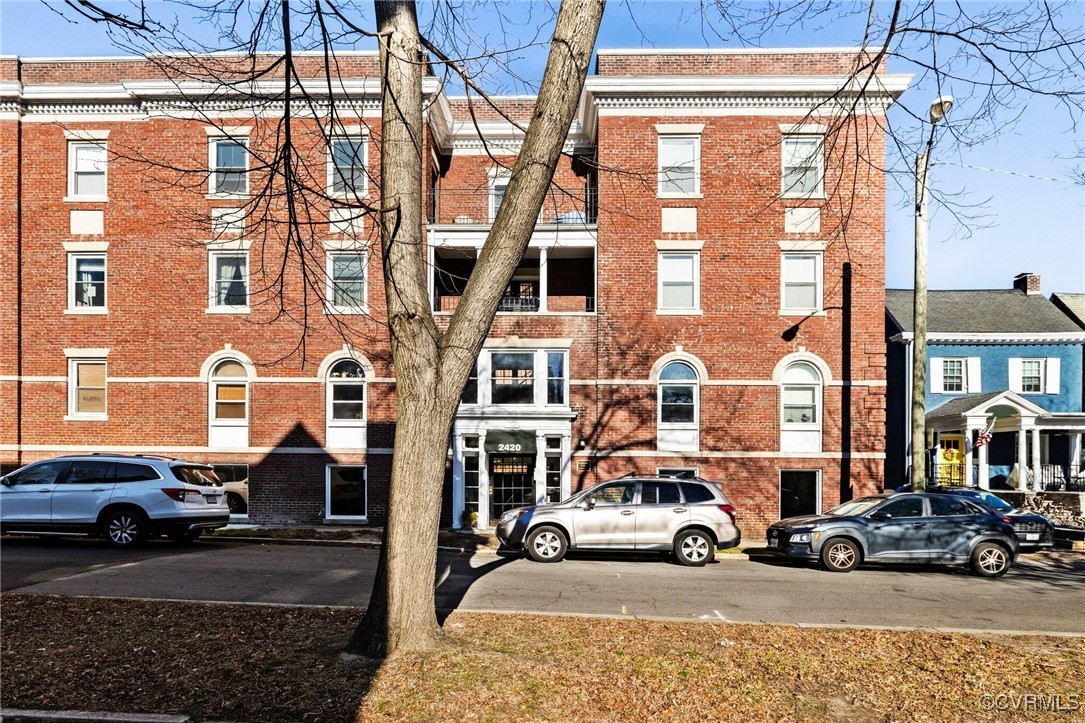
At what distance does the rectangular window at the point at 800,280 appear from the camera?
20.1m

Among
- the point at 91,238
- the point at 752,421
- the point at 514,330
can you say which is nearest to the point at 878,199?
the point at 752,421

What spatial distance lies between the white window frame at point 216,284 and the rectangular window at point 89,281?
116 inches

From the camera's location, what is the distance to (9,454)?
66.2 feet

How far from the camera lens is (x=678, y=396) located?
1995 cm

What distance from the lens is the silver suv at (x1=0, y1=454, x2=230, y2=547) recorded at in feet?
46.5

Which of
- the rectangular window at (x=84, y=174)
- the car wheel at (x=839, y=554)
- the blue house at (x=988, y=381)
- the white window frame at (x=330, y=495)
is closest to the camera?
the car wheel at (x=839, y=554)

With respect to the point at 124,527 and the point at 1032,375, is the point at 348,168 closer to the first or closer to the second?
the point at 124,527

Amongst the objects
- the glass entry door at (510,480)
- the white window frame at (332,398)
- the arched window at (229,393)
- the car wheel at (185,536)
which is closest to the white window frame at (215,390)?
the arched window at (229,393)

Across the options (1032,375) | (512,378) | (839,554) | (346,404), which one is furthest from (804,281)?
(1032,375)

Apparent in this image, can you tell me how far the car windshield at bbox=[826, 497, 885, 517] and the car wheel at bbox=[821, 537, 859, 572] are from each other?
60 cm

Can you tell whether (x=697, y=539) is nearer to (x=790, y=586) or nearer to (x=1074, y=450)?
(x=790, y=586)

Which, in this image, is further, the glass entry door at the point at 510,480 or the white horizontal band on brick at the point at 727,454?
the glass entry door at the point at 510,480

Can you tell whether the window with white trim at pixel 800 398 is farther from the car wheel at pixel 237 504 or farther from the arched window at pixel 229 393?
the car wheel at pixel 237 504

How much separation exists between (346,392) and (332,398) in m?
0.40
